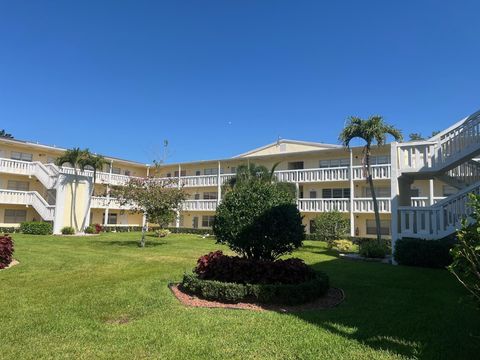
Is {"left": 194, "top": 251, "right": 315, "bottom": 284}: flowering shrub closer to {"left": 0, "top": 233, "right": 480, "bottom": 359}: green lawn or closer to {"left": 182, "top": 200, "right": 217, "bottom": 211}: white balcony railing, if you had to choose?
{"left": 0, "top": 233, "right": 480, "bottom": 359}: green lawn

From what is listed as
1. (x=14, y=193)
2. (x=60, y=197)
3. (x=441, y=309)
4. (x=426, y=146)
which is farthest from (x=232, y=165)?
(x=441, y=309)

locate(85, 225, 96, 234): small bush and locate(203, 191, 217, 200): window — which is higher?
locate(203, 191, 217, 200): window

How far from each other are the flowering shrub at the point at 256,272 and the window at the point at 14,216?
3028cm

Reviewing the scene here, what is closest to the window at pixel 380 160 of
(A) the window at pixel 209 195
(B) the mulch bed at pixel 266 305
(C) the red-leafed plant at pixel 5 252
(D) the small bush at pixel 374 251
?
(D) the small bush at pixel 374 251

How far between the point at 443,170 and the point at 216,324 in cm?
1153

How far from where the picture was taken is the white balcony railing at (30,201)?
2984cm

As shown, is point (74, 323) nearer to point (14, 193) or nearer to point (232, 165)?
point (14, 193)

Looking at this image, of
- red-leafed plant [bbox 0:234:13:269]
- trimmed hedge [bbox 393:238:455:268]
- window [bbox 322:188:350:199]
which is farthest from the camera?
window [bbox 322:188:350:199]

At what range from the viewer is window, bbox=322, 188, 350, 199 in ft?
104

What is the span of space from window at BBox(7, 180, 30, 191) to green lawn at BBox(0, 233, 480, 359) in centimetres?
2637

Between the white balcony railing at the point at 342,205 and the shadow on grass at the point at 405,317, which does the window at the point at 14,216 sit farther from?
the shadow on grass at the point at 405,317

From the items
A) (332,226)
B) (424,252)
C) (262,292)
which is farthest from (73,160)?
(262,292)

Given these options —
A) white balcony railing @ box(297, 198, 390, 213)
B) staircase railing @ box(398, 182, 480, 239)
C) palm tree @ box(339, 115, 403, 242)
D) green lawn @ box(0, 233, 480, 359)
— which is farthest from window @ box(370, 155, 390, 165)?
green lawn @ box(0, 233, 480, 359)

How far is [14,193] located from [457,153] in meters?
31.3
